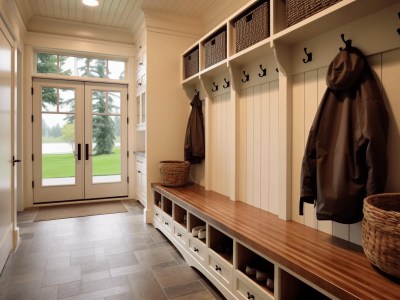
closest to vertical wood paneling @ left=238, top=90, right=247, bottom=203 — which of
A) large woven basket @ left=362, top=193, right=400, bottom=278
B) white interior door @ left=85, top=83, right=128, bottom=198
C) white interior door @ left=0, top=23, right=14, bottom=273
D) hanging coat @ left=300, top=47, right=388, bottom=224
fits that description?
hanging coat @ left=300, top=47, right=388, bottom=224

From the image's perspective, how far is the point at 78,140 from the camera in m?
4.80

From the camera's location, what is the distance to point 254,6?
7.75 ft

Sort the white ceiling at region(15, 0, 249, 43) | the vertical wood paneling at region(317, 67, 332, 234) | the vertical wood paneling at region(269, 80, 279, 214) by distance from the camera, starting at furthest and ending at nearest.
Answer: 1. the white ceiling at region(15, 0, 249, 43)
2. the vertical wood paneling at region(269, 80, 279, 214)
3. the vertical wood paneling at region(317, 67, 332, 234)

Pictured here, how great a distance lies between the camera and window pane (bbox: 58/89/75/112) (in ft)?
15.4

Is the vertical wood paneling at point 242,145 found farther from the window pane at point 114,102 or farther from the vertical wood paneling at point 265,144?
the window pane at point 114,102

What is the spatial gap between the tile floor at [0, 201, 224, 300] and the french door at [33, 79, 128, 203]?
116 centimetres

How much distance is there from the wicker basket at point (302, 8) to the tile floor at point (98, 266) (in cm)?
205

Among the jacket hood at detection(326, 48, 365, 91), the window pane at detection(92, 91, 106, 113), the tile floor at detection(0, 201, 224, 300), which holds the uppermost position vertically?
the window pane at detection(92, 91, 106, 113)

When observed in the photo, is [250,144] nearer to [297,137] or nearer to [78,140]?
[297,137]

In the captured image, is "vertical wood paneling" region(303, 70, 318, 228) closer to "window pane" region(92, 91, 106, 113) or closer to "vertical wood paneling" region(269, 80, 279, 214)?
"vertical wood paneling" region(269, 80, 279, 214)

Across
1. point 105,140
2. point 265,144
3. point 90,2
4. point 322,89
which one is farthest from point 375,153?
point 105,140

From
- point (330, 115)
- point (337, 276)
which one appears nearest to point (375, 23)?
point (330, 115)

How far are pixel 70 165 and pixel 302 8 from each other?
4.26 meters

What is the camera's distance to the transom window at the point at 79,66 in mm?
4625
